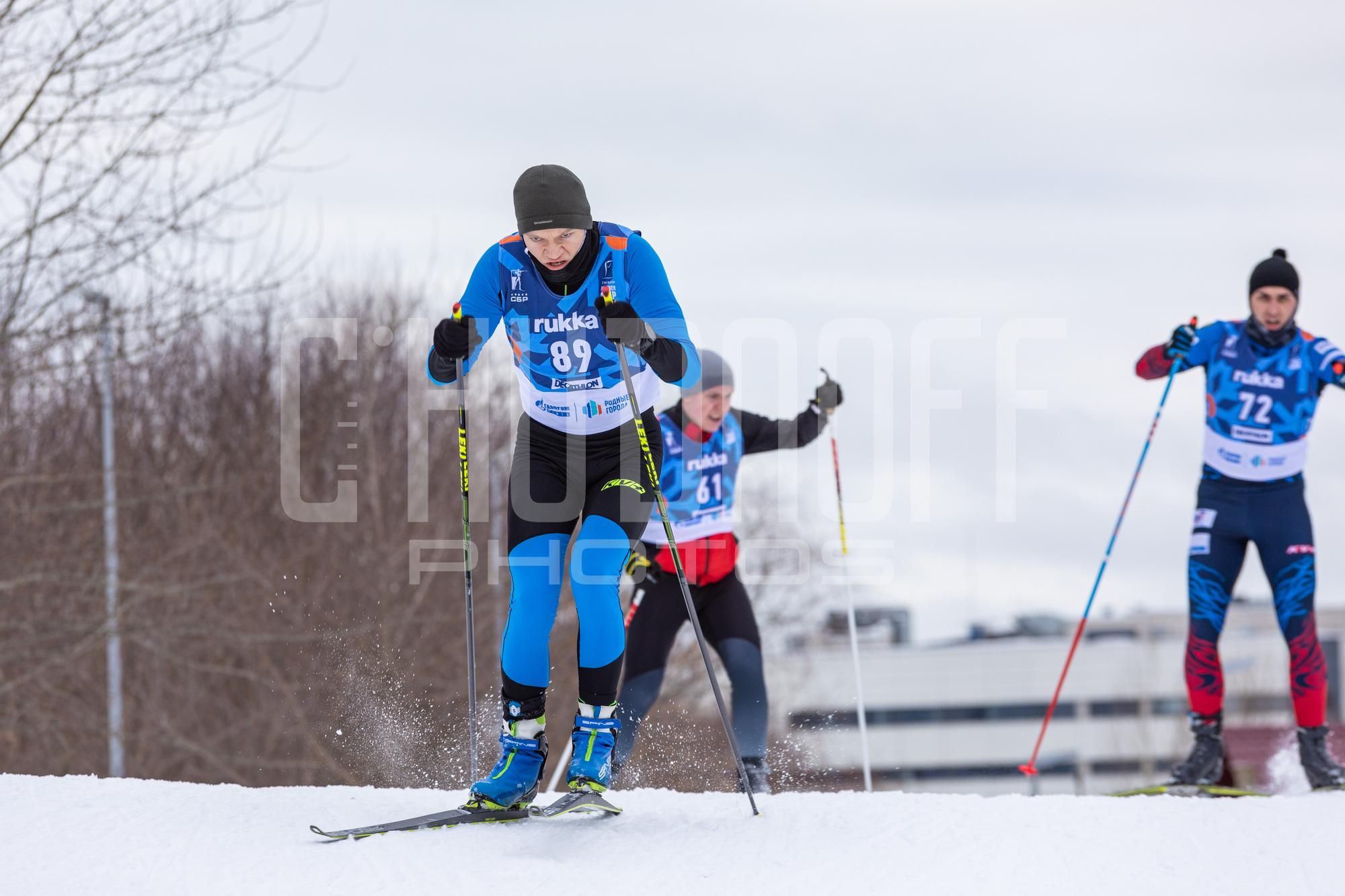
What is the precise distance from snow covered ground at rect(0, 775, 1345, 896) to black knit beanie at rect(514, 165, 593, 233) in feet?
5.94

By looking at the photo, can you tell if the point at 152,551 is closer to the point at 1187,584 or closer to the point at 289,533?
the point at 289,533

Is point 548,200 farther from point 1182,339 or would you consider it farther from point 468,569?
point 1182,339

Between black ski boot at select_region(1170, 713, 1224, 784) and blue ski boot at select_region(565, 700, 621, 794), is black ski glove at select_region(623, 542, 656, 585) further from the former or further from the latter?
black ski boot at select_region(1170, 713, 1224, 784)

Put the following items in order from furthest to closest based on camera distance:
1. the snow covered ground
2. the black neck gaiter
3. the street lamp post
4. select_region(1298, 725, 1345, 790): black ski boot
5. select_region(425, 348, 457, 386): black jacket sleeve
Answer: the street lamp post
select_region(1298, 725, 1345, 790): black ski boot
select_region(425, 348, 457, 386): black jacket sleeve
the black neck gaiter
the snow covered ground

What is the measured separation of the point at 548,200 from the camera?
3963 mm

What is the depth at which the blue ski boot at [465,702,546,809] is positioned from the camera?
4.11 metres

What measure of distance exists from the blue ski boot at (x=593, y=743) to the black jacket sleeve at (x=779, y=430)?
2070 mm

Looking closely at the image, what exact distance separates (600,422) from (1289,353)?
298 cm

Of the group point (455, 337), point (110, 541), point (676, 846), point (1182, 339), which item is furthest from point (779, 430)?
point (110, 541)

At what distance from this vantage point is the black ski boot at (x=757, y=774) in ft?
18.3

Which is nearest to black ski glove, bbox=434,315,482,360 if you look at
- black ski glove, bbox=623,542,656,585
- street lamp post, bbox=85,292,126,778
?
black ski glove, bbox=623,542,656,585

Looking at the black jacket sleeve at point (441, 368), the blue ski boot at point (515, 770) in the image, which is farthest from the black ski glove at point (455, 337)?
the blue ski boot at point (515, 770)

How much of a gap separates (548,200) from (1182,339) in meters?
2.95

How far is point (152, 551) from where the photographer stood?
18.1 meters
